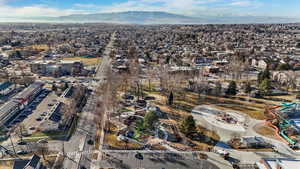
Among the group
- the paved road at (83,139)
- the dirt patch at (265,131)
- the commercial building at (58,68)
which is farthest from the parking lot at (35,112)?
the dirt patch at (265,131)

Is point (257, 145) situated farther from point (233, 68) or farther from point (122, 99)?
point (233, 68)

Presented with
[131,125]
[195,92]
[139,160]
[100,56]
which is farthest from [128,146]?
[100,56]

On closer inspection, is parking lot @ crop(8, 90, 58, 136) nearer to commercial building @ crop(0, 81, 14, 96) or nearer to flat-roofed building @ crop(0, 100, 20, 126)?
flat-roofed building @ crop(0, 100, 20, 126)

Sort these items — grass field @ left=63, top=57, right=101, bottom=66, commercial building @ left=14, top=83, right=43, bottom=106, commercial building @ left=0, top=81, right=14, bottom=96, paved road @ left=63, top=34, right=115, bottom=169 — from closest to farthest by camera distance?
paved road @ left=63, top=34, right=115, bottom=169, commercial building @ left=14, top=83, right=43, bottom=106, commercial building @ left=0, top=81, right=14, bottom=96, grass field @ left=63, top=57, right=101, bottom=66

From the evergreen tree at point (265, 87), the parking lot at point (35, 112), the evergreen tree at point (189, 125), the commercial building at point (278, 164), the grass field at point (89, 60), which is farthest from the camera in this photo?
the grass field at point (89, 60)

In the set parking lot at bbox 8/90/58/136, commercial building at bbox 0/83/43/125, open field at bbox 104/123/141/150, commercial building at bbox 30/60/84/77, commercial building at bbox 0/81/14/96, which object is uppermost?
commercial building at bbox 30/60/84/77

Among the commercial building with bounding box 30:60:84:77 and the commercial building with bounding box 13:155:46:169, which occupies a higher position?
the commercial building with bounding box 30:60:84:77

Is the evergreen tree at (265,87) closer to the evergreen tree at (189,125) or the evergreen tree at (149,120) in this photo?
the evergreen tree at (189,125)

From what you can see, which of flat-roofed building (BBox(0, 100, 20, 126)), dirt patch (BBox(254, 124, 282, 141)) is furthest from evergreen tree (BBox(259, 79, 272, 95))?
flat-roofed building (BBox(0, 100, 20, 126))

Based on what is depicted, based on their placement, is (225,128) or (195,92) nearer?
(225,128)
